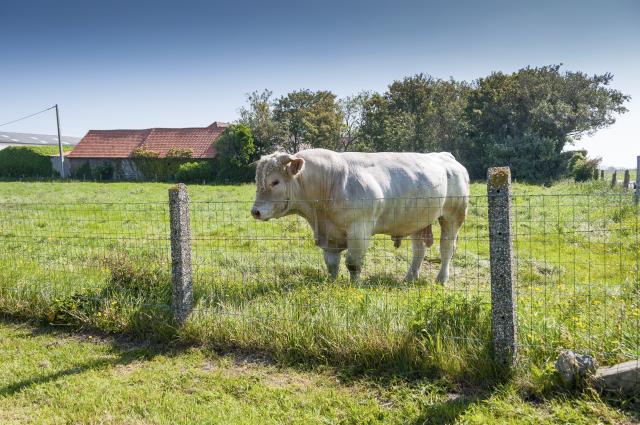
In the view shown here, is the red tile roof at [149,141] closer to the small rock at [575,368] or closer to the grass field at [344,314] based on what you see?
the grass field at [344,314]

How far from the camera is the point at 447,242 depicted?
8.03m

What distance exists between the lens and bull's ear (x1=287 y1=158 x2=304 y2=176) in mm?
6473

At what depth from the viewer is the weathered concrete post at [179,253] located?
538cm

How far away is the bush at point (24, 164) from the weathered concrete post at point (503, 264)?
167 ft

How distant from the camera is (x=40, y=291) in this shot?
6.38 meters

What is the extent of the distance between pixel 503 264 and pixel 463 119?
40.6m

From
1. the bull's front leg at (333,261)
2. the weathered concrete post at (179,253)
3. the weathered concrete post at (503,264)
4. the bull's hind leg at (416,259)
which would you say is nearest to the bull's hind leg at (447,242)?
the bull's hind leg at (416,259)

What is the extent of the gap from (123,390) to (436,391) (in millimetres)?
2697

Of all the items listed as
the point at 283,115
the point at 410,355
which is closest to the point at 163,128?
the point at 283,115

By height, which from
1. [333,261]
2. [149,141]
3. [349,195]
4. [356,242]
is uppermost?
[149,141]

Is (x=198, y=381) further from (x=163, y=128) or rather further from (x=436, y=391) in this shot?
(x=163, y=128)

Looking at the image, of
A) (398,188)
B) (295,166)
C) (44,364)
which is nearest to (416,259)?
(398,188)

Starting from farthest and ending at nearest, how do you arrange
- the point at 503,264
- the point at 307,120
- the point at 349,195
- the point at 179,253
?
1. the point at 307,120
2. the point at 349,195
3. the point at 179,253
4. the point at 503,264

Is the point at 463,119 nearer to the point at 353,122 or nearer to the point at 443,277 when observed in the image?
the point at 353,122
